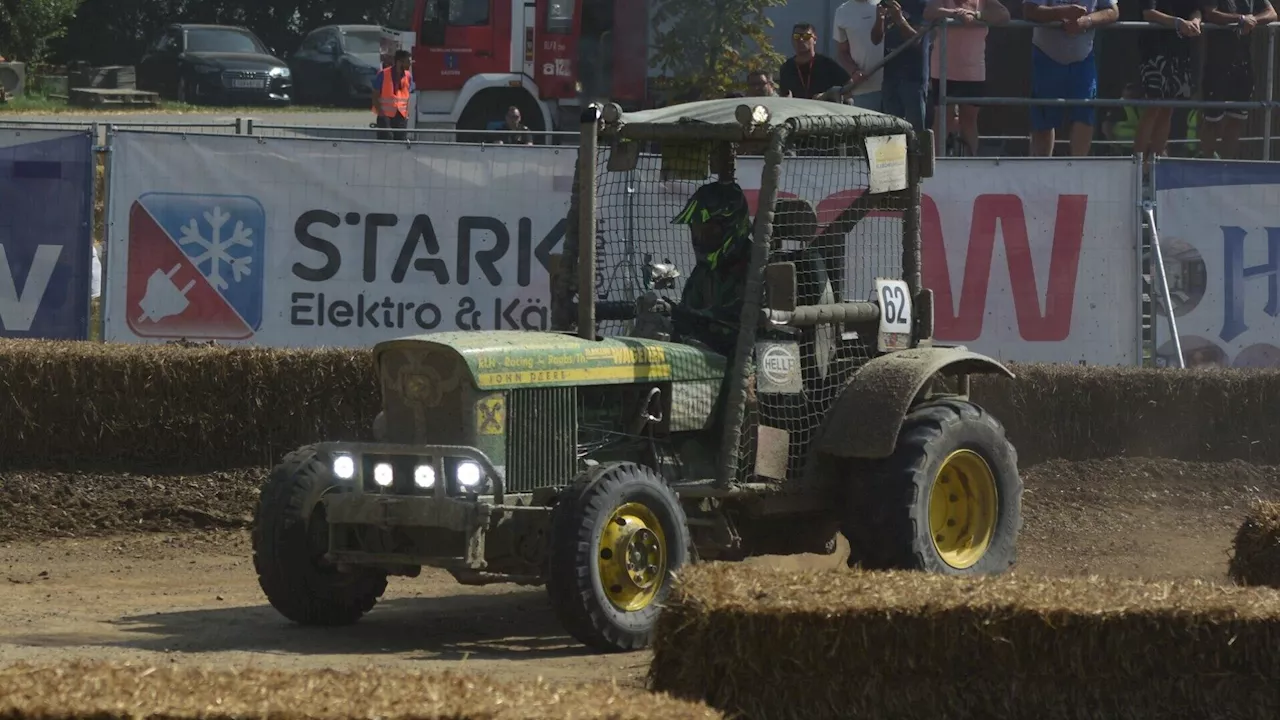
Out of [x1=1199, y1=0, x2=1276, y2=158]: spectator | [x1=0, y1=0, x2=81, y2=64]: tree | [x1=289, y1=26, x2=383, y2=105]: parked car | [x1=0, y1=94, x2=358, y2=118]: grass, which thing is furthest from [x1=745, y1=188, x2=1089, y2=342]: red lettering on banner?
[x1=0, y1=0, x2=81, y2=64]: tree

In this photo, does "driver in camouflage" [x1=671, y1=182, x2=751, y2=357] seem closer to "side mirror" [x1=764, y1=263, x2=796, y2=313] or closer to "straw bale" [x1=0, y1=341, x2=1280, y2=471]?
"side mirror" [x1=764, y1=263, x2=796, y2=313]

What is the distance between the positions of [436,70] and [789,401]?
50.4 feet

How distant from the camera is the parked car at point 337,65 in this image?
37500 mm

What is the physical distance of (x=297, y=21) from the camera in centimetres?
4572

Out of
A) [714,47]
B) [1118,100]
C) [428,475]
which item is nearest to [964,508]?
[428,475]

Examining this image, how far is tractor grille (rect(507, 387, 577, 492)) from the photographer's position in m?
7.45

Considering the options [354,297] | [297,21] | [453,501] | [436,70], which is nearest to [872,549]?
[453,501]

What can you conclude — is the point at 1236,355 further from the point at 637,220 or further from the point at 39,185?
the point at 39,185

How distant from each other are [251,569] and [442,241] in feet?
9.75

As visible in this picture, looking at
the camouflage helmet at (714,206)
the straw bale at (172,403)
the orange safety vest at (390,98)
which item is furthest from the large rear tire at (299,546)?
the orange safety vest at (390,98)

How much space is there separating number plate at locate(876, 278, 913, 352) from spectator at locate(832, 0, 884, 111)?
545 cm

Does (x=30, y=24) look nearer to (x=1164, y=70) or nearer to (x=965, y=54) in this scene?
(x=965, y=54)

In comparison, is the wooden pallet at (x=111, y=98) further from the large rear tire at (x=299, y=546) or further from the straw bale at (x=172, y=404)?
the large rear tire at (x=299, y=546)

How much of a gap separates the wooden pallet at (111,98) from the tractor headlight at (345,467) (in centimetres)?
3013
